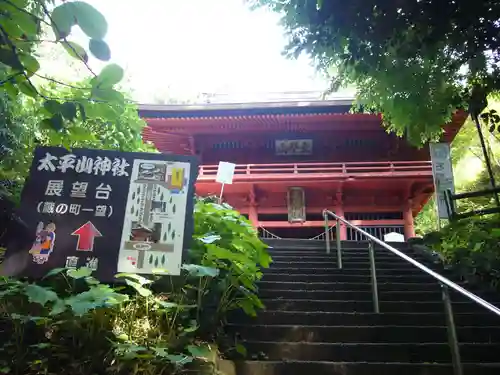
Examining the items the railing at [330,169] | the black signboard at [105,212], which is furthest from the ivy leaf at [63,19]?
the railing at [330,169]

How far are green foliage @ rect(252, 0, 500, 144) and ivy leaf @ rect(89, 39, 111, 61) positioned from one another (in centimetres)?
176

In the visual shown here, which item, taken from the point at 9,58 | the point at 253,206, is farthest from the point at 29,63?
the point at 253,206

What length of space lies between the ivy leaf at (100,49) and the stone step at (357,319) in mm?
3362

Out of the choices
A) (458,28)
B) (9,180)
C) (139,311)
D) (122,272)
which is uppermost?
(458,28)

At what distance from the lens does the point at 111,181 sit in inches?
145

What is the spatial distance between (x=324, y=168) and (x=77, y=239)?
10.2 metres

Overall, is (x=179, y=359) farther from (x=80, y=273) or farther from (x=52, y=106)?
(x=52, y=106)

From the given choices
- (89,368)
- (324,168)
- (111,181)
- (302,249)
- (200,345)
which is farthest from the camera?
(324,168)

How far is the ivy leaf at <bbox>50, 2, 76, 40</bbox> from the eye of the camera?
114cm

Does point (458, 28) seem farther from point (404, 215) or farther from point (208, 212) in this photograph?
point (404, 215)

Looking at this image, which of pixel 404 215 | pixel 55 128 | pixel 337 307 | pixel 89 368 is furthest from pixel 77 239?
pixel 404 215

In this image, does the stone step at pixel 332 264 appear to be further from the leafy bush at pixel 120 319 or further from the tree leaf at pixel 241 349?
the tree leaf at pixel 241 349

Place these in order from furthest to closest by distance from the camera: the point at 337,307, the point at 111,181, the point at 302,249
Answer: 1. the point at 302,249
2. the point at 337,307
3. the point at 111,181

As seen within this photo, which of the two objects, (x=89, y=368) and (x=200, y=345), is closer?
(x=89, y=368)
